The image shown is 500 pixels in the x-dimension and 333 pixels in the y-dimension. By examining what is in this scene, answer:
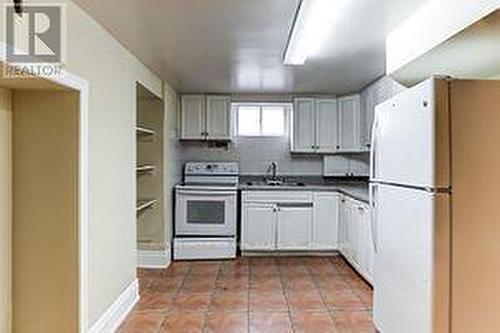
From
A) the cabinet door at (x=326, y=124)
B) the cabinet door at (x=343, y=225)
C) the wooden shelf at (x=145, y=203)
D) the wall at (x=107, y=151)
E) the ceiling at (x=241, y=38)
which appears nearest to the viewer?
the ceiling at (x=241, y=38)

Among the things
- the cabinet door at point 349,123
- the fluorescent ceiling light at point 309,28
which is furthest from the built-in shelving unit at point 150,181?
the cabinet door at point 349,123

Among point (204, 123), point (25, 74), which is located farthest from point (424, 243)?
point (204, 123)

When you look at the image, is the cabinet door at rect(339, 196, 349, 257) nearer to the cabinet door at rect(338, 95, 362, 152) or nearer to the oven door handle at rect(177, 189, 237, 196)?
the cabinet door at rect(338, 95, 362, 152)

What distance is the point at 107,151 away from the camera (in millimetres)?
3684

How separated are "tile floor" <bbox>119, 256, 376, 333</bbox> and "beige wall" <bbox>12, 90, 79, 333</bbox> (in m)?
0.87

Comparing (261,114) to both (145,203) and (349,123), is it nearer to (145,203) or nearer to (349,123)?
(349,123)

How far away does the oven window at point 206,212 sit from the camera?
6.56 m

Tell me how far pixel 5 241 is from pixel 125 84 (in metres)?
1.71

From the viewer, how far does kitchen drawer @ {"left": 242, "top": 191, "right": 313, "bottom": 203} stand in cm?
667

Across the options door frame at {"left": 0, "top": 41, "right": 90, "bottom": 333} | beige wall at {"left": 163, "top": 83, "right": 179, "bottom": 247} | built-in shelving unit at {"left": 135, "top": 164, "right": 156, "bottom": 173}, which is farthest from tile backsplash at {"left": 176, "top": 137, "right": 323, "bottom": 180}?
door frame at {"left": 0, "top": 41, "right": 90, "bottom": 333}

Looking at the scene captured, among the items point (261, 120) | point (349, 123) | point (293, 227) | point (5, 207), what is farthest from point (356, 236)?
point (5, 207)

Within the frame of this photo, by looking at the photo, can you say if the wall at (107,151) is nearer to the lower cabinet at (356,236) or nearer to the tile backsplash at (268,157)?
the lower cabinet at (356,236)

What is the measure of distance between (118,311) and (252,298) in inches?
50.8

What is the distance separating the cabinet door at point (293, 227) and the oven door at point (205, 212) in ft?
2.06
